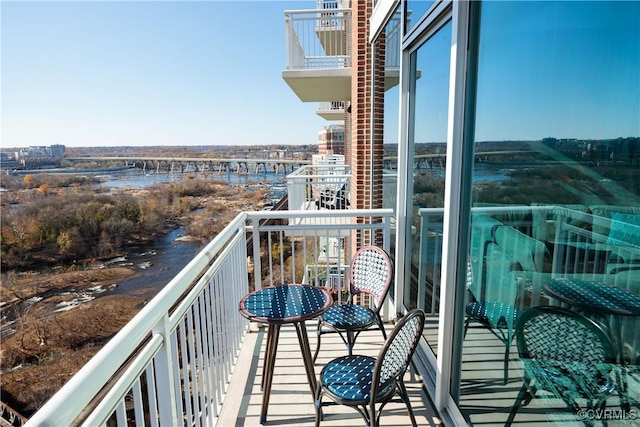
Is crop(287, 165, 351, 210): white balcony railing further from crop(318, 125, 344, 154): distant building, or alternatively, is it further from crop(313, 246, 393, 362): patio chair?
crop(318, 125, 344, 154): distant building

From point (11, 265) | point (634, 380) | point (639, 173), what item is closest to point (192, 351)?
point (634, 380)

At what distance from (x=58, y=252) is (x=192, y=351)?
26240mm

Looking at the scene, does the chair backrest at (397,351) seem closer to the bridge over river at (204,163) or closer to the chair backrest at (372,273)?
the chair backrest at (372,273)

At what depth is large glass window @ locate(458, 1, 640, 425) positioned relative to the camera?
93cm

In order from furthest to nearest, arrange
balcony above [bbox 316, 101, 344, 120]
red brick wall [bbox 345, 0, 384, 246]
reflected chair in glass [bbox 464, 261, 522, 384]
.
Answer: balcony above [bbox 316, 101, 344, 120]
red brick wall [bbox 345, 0, 384, 246]
reflected chair in glass [bbox 464, 261, 522, 384]

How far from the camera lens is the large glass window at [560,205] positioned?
0.93 meters

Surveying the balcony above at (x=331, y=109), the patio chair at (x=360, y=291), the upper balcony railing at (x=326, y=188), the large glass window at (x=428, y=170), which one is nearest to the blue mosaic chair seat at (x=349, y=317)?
the patio chair at (x=360, y=291)

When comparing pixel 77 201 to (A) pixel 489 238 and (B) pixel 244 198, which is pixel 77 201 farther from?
(A) pixel 489 238

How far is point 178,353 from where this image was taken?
201cm

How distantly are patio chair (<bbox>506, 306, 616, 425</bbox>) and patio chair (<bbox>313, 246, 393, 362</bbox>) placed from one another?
1.07 meters

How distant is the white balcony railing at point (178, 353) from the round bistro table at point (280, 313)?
0.95 ft

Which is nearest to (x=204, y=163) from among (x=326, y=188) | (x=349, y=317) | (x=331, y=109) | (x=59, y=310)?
(x=59, y=310)

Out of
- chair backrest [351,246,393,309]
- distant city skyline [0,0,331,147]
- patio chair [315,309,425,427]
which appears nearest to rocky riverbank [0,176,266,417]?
distant city skyline [0,0,331,147]

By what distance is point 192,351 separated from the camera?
1785 millimetres
